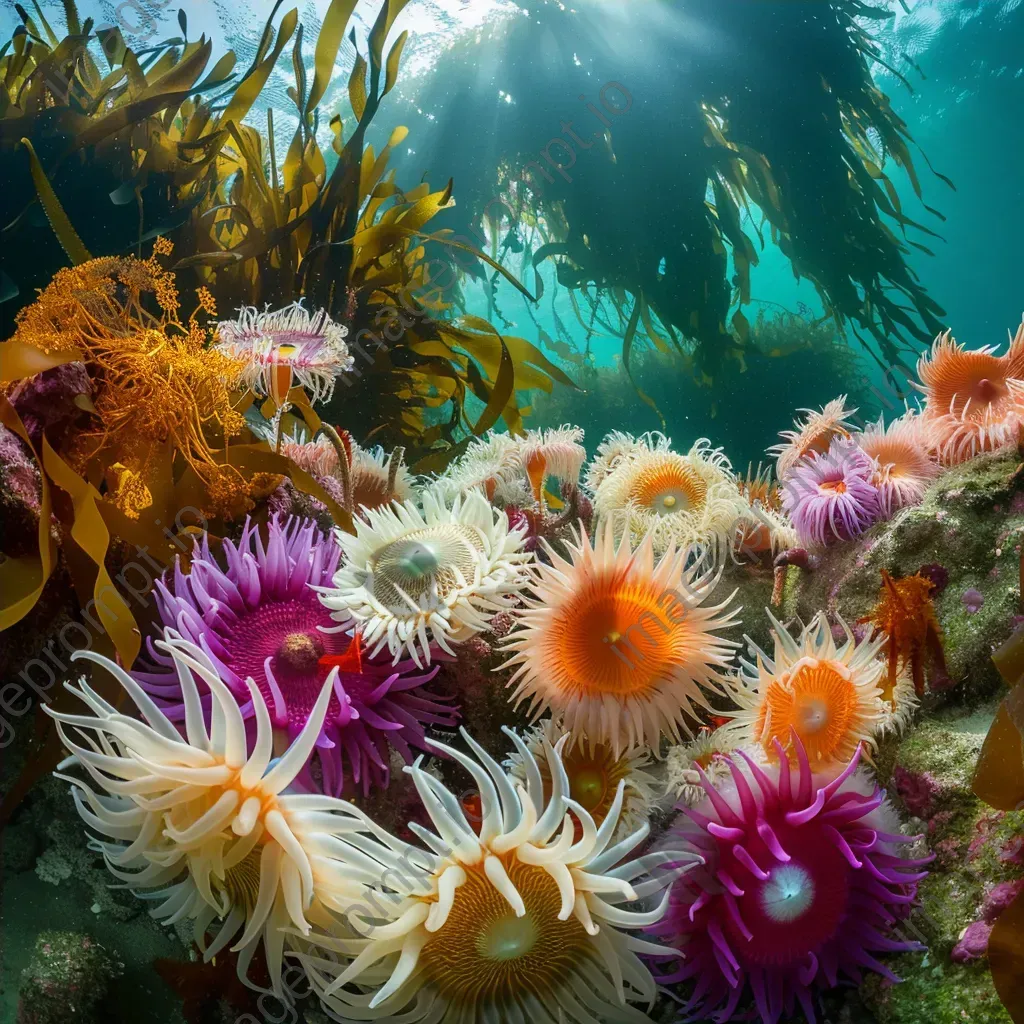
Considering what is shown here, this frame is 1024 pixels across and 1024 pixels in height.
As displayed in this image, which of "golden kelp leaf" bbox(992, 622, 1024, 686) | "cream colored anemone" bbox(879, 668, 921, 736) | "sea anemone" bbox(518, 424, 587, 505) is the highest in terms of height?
"sea anemone" bbox(518, 424, 587, 505)

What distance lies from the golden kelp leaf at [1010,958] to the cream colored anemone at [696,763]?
449 mm

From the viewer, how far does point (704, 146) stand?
7.35 m

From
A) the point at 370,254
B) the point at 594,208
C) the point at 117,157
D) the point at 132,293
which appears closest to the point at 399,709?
the point at 132,293

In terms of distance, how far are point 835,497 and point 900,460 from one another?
30 cm

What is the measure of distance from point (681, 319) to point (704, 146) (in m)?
2.21

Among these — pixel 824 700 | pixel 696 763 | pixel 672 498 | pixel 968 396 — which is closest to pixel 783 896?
pixel 696 763

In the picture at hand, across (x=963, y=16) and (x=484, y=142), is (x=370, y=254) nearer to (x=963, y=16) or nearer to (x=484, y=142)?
(x=484, y=142)

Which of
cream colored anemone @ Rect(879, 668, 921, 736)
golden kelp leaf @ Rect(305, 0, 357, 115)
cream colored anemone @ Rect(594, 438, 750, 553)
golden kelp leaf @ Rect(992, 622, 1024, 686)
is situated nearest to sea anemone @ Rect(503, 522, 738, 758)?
cream colored anemone @ Rect(879, 668, 921, 736)

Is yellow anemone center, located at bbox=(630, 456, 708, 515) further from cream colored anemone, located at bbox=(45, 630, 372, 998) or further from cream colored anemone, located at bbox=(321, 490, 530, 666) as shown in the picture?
cream colored anemone, located at bbox=(45, 630, 372, 998)

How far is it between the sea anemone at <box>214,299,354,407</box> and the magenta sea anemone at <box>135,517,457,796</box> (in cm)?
66

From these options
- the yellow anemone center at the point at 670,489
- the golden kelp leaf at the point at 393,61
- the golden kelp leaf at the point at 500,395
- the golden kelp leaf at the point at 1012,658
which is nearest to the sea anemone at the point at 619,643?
the golden kelp leaf at the point at 1012,658

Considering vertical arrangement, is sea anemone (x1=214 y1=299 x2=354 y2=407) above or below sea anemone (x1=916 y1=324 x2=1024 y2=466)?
above

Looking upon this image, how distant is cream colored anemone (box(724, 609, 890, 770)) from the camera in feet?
4.62

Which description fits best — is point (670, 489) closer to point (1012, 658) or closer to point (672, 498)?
point (672, 498)
